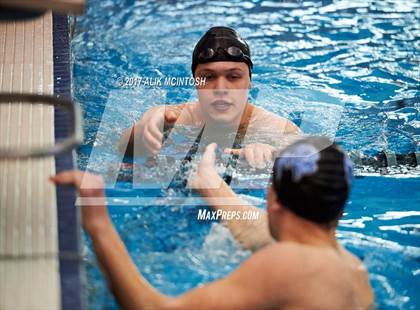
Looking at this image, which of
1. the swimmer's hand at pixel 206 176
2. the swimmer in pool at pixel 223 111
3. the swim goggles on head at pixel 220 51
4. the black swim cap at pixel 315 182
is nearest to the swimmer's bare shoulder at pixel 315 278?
the black swim cap at pixel 315 182

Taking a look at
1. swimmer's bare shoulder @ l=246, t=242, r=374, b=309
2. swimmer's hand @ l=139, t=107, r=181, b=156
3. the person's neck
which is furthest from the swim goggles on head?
swimmer's bare shoulder @ l=246, t=242, r=374, b=309

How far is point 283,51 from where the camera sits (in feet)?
21.6

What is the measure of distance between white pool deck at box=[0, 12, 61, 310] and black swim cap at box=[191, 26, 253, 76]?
100cm

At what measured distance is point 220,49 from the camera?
172 inches

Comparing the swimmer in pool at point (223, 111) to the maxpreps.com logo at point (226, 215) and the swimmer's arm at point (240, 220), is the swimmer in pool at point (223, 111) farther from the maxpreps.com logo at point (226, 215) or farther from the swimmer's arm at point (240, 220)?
the maxpreps.com logo at point (226, 215)

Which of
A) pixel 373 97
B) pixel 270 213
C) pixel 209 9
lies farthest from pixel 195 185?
pixel 209 9

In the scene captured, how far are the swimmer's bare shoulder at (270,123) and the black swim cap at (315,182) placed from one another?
226 cm

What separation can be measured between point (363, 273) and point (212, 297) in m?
0.76

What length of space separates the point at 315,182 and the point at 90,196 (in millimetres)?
955

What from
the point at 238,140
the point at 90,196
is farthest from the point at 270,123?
the point at 90,196

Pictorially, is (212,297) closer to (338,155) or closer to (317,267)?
(317,267)

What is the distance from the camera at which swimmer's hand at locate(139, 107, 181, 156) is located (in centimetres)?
396

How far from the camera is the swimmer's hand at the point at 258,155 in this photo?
408 cm

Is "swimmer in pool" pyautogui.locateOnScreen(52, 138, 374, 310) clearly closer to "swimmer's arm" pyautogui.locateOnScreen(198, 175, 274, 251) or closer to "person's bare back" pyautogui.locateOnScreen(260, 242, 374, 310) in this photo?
"person's bare back" pyautogui.locateOnScreen(260, 242, 374, 310)
